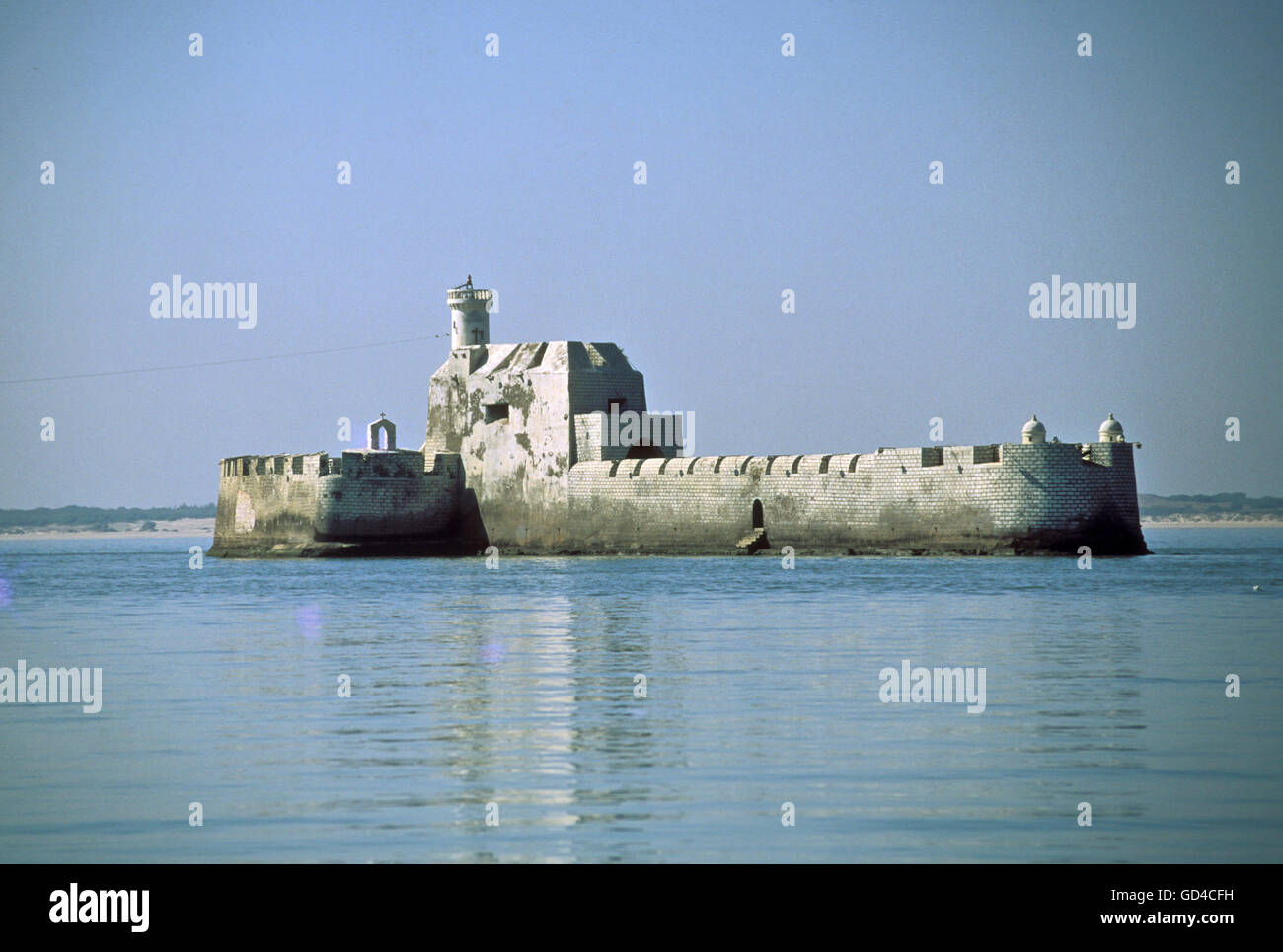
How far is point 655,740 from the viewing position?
32.1ft

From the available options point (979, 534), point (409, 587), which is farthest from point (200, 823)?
point (979, 534)

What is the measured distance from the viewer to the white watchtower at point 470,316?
4484cm

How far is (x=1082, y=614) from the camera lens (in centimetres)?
1962

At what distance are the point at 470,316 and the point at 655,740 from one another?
118 feet

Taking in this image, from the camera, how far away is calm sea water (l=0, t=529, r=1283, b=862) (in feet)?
23.5

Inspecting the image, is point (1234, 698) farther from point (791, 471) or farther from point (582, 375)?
point (582, 375)

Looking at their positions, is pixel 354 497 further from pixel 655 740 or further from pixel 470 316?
pixel 655 740

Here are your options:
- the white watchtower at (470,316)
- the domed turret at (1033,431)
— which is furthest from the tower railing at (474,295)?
the domed turret at (1033,431)

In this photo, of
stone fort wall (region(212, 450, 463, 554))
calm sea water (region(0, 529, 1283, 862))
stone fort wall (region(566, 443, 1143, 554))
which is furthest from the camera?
stone fort wall (region(212, 450, 463, 554))

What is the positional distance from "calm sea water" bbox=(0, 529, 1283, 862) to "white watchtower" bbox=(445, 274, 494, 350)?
2429 cm

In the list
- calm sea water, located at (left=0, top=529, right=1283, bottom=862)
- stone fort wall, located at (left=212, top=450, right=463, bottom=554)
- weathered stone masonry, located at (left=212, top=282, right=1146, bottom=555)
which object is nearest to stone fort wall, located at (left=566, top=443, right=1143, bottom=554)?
weathered stone masonry, located at (left=212, top=282, right=1146, bottom=555)

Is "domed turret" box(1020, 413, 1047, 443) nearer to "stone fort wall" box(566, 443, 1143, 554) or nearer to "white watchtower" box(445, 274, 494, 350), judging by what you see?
"stone fort wall" box(566, 443, 1143, 554)

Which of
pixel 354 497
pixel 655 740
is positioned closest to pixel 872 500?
pixel 354 497
